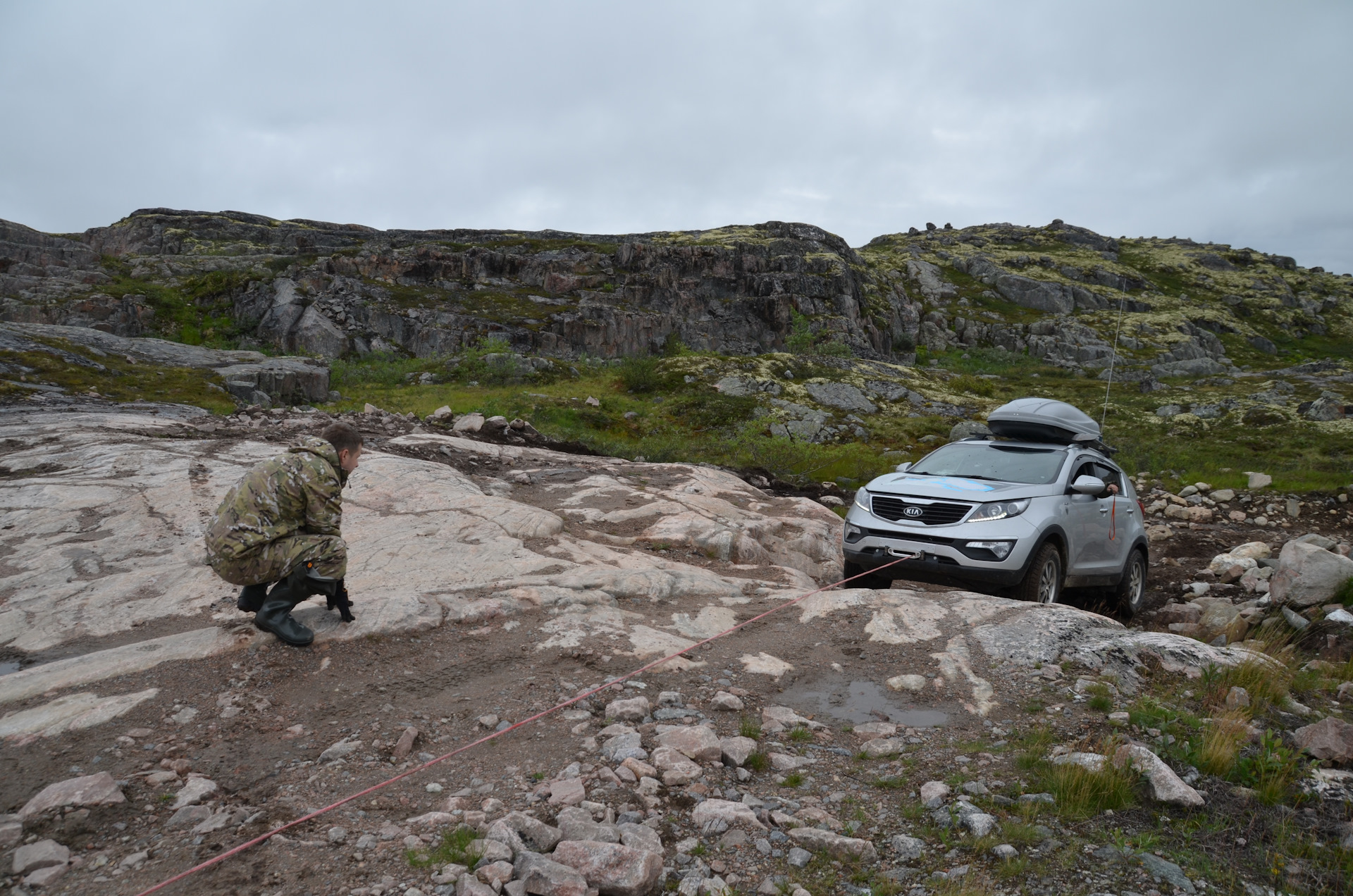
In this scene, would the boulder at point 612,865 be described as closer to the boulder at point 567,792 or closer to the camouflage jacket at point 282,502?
the boulder at point 567,792

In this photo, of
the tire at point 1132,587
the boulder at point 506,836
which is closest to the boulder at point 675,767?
the boulder at point 506,836

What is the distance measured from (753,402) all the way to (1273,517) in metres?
18.7

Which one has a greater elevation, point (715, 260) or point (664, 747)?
point (715, 260)

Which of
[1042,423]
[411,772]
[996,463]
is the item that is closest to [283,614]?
[411,772]

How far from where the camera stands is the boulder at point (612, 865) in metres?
3.13

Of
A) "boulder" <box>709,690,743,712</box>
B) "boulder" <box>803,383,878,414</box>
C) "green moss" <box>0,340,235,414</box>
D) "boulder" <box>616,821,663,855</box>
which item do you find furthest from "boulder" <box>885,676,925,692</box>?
"boulder" <box>803,383,878,414</box>

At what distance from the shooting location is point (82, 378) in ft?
66.2

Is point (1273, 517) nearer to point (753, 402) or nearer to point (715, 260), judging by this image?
point (753, 402)

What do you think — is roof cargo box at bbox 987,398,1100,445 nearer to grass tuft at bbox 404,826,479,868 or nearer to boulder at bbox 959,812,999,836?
boulder at bbox 959,812,999,836

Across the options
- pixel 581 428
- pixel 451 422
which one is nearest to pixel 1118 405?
pixel 581 428

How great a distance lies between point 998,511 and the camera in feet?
25.3

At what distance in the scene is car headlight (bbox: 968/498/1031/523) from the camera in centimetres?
768

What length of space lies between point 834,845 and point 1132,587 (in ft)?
28.3

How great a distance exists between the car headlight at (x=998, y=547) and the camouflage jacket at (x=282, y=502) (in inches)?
244
